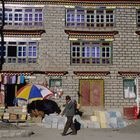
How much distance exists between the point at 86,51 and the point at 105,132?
34.6ft

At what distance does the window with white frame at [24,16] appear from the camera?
2772cm

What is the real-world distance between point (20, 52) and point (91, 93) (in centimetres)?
570

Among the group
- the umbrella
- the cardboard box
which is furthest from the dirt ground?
the cardboard box

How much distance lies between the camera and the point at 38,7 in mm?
27766

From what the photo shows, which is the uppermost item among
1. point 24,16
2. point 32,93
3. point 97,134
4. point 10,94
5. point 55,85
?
Answer: point 24,16

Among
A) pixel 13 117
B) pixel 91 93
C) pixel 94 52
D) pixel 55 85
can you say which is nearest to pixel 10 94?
pixel 55 85

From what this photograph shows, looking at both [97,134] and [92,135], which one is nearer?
[92,135]

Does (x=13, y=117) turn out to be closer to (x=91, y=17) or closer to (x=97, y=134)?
(x=97, y=134)

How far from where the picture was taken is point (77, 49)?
27.8 metres

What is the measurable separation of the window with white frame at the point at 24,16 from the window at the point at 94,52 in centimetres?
322

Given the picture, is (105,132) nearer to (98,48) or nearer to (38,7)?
(98,48)

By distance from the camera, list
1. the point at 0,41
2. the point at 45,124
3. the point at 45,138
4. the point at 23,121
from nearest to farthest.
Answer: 1. the point at 45,138
2. the point at 45,124
3. the point at 23,121
4. the point at 0,41

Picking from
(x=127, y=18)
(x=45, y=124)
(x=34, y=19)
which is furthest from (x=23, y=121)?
(x=127, y=18)

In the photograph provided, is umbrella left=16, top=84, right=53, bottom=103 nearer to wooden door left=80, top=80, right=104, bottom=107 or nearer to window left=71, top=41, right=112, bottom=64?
wooden door left=80, top=80, right=104, bottom=107
